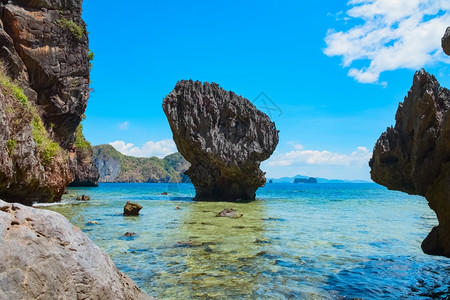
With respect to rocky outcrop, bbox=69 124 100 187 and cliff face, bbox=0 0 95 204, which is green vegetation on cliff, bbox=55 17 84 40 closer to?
cliff face, bbox=0 0 95 204

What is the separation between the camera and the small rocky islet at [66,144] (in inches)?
181

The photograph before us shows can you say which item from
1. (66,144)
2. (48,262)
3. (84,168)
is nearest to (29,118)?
(48,262)

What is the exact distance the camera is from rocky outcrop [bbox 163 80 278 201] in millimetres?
45312

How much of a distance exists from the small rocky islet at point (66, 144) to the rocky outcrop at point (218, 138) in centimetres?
15

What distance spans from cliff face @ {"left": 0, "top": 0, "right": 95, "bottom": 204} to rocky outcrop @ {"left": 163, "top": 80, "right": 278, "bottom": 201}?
672 inches

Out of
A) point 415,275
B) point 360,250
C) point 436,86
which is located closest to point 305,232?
point 360,250

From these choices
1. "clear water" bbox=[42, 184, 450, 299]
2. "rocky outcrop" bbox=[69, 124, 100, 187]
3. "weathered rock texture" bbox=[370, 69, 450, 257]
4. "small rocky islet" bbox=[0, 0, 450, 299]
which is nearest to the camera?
"small rocky islet" bbox=[0, 0, 450, 299]

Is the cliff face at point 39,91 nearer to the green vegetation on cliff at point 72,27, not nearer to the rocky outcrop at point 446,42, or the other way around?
the green vegetation on cliff at point 72,27

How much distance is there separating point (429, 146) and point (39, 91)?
26.5 meters

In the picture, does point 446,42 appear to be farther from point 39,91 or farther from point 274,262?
point 39,91

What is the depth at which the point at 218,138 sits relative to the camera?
45.9 m

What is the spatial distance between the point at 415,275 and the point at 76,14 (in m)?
29.7

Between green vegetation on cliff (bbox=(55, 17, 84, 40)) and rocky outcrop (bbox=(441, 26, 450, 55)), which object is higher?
green vegetation on cliff (bbox=(55, 17, 84, 40))

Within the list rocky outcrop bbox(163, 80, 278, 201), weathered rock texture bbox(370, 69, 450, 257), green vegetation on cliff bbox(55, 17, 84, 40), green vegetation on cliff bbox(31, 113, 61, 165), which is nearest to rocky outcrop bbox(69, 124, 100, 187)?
rocky outcrop bbox(163, 80, 278, 201)
